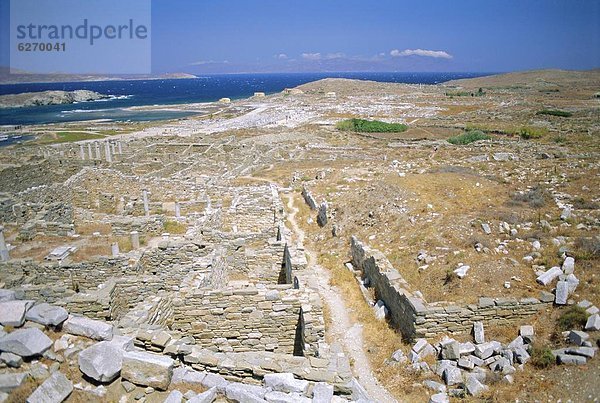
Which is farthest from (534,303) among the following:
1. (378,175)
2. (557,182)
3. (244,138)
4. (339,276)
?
(244,138)

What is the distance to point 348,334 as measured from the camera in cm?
1070

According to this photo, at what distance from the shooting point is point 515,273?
1083cm

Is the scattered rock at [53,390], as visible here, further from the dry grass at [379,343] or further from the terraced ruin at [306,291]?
the dry grass at [379,343]

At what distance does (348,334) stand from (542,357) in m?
4.41

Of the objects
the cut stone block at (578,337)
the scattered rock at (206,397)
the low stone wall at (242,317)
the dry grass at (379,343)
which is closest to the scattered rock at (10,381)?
the scattered rock at (206,397)

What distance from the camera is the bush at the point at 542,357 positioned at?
782 cm

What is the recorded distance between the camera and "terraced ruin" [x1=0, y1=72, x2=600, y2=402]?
5402mm

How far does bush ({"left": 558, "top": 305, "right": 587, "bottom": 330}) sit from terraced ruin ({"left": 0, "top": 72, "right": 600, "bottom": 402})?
0.04 meters

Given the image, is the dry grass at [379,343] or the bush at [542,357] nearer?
the bush at [542,357]

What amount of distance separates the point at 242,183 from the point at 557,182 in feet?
67.1

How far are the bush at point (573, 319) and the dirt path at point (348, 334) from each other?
3.93 meters

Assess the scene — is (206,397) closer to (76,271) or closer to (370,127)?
(76,271)

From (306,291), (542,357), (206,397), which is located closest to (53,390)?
(206,397)

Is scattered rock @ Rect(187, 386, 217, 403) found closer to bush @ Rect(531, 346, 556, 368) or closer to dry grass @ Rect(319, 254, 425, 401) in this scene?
dry grass @ Rect(319, 254, 425, 401)
